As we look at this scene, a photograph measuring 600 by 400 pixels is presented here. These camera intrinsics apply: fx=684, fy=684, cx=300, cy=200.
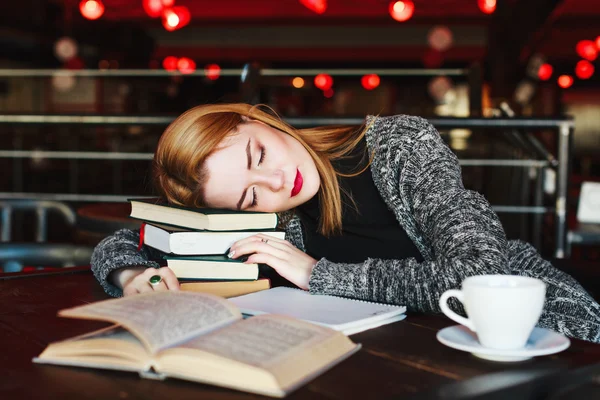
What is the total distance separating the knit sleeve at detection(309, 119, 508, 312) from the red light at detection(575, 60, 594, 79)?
12.4 meters

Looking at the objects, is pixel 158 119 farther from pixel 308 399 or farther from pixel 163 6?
pixel 163 6

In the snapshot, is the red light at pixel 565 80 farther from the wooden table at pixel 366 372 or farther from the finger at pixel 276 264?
the wooden table at pixel 366 372

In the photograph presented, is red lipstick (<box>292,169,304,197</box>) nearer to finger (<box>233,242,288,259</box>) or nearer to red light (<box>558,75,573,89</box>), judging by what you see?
finger (<box>233,242,288,259</box>)

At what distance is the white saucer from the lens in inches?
28.6

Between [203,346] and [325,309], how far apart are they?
297mm

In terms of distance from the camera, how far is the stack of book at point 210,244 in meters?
1.09

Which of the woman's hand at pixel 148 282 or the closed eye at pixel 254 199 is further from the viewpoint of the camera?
the closed eye at pixel 254 199

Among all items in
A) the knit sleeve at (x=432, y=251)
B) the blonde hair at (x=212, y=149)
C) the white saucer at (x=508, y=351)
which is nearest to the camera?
the white saucer at (x=508, y=351)

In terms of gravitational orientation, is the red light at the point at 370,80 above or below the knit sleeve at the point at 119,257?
above

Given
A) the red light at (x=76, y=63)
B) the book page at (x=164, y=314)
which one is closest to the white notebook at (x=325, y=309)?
the book page at (x=164, y=314)

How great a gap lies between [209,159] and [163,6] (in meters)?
6.72

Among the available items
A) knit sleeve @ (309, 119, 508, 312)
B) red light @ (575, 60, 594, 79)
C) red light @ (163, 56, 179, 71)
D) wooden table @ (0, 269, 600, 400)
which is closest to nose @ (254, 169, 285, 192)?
knit sleeve @ (309, 119, 508, 312)

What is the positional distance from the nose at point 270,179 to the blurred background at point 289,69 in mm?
1206

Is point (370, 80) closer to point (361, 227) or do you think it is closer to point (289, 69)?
point (289, 69)
